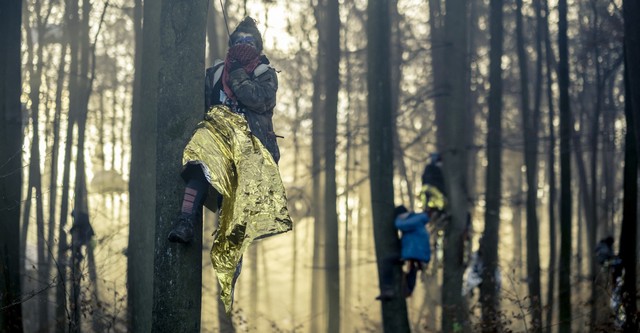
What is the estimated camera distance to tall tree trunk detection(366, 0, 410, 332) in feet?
40.0

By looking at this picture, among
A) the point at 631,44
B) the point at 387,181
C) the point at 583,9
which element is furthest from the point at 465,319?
the point at 583,9

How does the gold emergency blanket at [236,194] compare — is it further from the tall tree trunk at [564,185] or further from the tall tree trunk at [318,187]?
the tall tree trunk at [318,187]

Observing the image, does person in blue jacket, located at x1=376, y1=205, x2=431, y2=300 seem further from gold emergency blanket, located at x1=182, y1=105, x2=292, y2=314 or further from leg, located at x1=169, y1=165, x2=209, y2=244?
leg, located at x1=169, y1=165, x2=209, y2=244

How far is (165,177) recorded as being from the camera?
6.30 meters

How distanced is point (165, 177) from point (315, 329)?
22.3 m

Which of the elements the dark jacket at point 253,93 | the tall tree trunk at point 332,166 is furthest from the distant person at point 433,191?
the tall tree trunk at point 332,166

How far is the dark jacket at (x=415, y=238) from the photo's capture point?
12.3 meters

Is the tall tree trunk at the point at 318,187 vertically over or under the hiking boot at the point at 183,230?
over

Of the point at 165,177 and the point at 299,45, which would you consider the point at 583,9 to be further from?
the point at 165,177

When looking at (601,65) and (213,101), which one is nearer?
(213,101)

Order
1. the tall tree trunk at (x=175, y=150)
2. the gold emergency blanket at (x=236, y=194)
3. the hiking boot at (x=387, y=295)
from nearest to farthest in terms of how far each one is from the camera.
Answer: the tall tree trunk at (x=175, y=150) < the gold emergency blanket at (x=236, y=194) < the hiking boot at (x=387, y=295)

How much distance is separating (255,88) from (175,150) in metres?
1.06

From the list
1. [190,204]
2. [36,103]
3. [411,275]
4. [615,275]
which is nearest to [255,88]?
[190,204]

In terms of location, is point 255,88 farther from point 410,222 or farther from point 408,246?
point 408,246
